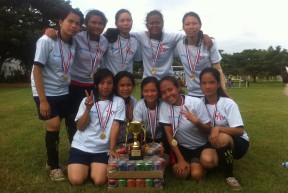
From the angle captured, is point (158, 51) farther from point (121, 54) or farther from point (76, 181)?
point (76, 181)

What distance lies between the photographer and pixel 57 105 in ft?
14.0

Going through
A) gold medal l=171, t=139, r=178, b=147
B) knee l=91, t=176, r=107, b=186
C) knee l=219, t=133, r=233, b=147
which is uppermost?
knee l=219, t=133, r=233, b=147

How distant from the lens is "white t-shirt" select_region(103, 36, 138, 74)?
461 cm

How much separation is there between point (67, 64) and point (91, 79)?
1.75 feet

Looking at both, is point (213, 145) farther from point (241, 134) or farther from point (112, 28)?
point (112, 28)

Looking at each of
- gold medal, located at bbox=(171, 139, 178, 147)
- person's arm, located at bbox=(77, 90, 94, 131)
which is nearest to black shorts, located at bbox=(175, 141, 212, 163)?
gold medal, located at bbox=(171, 139, 178, 147)

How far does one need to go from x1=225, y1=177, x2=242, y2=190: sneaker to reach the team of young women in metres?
0.01

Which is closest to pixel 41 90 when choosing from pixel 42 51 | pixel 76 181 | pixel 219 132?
pixel 42 51

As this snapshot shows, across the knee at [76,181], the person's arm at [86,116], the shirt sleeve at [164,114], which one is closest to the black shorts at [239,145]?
the shirt sleeve at [164,114]

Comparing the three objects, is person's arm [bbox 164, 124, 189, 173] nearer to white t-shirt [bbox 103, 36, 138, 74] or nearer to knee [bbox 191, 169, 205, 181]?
knee [bbox 191, 169, 205, 181]

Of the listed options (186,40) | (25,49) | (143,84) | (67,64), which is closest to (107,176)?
(143,84)

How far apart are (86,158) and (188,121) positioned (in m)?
1.28

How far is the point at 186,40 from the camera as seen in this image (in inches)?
180

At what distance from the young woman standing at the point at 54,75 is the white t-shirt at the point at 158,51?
97 cm
